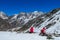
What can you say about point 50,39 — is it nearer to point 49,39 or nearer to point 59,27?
point 49,39

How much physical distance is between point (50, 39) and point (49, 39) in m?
0.14

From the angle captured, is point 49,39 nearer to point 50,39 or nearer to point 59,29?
point 50,39

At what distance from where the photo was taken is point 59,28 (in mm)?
41062

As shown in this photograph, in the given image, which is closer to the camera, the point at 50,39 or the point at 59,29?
the point at 50,39

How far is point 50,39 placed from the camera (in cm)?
2359

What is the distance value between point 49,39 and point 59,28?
58.7 ft

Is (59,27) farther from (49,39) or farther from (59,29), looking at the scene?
(49,39)

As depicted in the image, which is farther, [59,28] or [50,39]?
[59,28]

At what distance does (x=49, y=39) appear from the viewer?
77.6 feet

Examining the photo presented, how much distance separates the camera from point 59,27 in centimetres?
4172

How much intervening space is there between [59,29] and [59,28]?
26.0 inches

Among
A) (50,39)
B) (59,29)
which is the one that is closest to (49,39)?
(50,39)

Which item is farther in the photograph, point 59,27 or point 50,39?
point 59,27

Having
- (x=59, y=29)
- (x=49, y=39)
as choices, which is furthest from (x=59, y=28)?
(x=49, y=39)
